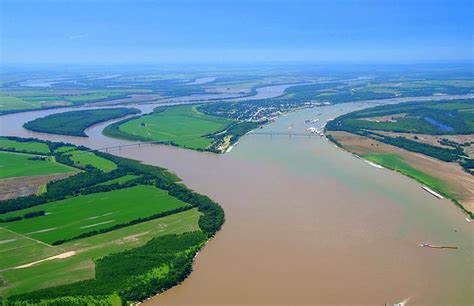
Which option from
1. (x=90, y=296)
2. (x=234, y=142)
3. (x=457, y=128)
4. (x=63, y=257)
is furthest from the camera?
(x=457, y=128)

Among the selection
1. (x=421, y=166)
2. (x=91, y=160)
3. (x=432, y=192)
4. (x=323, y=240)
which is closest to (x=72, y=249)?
(x=323, y=240)

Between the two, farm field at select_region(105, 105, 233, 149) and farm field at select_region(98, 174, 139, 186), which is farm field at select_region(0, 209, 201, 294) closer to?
farm field at select_region(98, 174, 139, 186)

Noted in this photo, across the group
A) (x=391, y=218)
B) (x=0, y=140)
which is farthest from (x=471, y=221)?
(x=0, y=140)

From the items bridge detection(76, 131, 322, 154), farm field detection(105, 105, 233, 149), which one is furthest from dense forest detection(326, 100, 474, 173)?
farm field detection(105, 105, 233, 149)

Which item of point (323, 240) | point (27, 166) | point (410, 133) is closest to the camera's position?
point (323, 240)

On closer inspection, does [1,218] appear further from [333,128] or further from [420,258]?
[333,128]

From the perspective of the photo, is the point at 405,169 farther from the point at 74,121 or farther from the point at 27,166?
the point at 74,121

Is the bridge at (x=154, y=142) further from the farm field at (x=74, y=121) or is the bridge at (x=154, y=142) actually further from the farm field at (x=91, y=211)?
the farm field at (x=91, y=211)
